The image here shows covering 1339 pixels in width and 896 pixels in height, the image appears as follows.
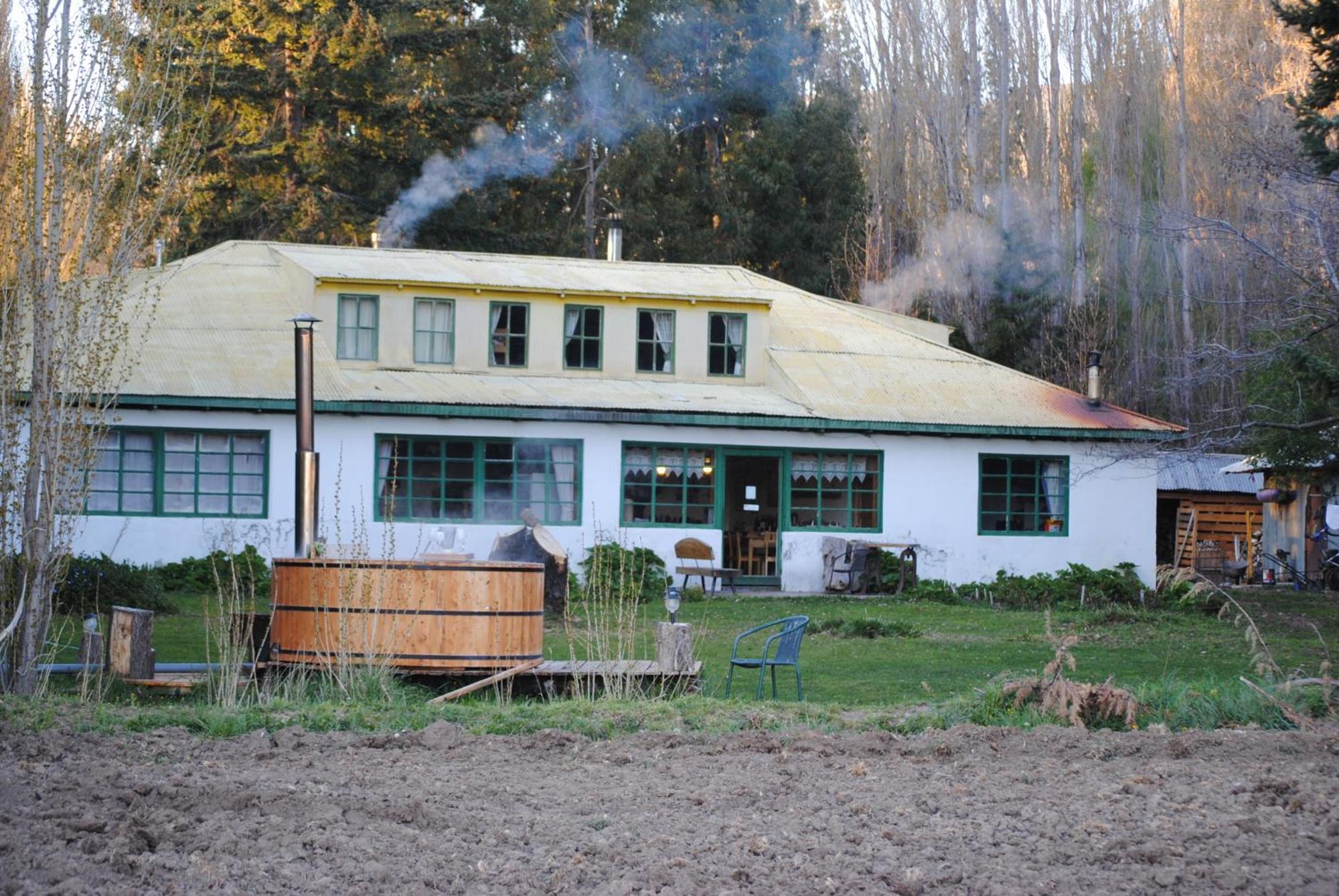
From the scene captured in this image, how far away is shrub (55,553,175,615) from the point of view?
673 inches

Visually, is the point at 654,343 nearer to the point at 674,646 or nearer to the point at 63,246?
the point at 674,646

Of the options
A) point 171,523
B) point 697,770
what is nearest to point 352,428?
point 171,523

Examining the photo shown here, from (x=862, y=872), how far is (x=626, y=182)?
35927 millimetres

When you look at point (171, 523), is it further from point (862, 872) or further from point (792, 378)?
point (862, 872)

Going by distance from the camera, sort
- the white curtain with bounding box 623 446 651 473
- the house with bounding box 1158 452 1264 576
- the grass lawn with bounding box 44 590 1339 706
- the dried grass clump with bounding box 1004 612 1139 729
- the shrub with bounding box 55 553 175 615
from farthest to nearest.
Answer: the house with bounding box 1158 452 1264 576, the white curtain with bounding box 623 446 651 473, the shrub with bounding box 55 553 175 615, the grass lawn with bounding box 44 590 1339 706, the dried grass clump with bounding box 1004 612 1139 729

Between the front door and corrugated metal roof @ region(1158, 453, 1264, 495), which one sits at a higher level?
corrugated metal roof @ region(1158, 453, 1264, 495)

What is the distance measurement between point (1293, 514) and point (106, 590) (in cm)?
2461

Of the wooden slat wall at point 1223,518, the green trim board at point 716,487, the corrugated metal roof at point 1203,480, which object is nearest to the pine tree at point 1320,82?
the green trim board at point 716,487

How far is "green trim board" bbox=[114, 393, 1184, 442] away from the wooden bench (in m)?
1.77

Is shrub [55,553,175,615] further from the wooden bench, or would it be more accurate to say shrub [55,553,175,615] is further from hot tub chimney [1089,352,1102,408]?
hot tub chimney [1089,352,1102,408]

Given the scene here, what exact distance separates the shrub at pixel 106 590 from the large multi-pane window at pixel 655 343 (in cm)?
888

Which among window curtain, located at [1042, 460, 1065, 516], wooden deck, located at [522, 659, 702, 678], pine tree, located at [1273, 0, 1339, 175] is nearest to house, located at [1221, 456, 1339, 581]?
window curtain, located at [1042, 460, 1065, 516]

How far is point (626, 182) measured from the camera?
40.4m

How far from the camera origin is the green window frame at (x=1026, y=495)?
77.7 ft
